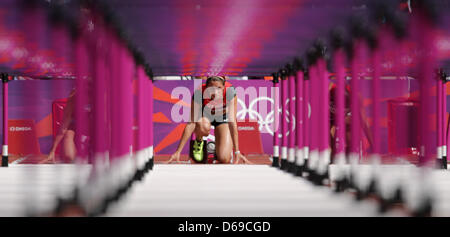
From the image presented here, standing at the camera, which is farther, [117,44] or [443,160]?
[443,160]

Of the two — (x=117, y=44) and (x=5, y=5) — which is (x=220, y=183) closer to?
(x=117, y=44)

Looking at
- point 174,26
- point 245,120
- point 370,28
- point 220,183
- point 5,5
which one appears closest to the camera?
point 5,5

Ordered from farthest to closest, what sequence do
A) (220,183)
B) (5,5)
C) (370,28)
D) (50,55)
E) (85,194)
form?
(50,55) → (220,183) → (370,28) → (5,5) → (85,194)

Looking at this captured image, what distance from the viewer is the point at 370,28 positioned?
8.94 feet

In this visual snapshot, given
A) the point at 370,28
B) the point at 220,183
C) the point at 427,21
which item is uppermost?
the point at 370,28

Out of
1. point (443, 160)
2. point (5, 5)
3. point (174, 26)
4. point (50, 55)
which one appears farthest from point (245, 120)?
point (5, 5)

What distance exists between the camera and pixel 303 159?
4.41 metres

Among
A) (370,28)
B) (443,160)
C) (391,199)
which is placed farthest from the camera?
(443,160)

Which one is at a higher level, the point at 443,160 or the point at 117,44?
the point at 117,44

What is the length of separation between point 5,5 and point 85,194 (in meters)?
1.16

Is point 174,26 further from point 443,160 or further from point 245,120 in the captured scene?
point 245,120

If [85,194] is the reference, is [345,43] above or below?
above

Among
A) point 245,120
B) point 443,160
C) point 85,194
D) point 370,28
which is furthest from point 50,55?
point 245,120
